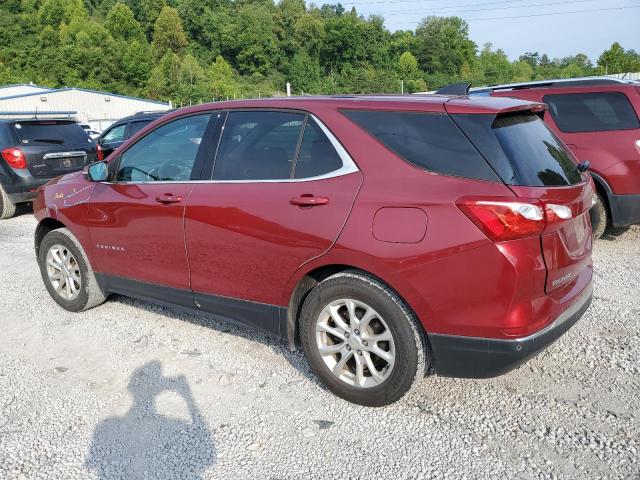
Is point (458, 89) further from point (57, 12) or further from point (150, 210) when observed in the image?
point (57, 12)

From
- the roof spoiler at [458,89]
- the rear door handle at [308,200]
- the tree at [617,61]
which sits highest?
the roof spoiler at [458,89]

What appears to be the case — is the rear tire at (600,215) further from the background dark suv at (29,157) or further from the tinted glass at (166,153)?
the background dark suv at (29,157)

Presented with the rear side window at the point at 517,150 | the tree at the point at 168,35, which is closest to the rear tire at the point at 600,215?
the rear side window at the point at 517,150

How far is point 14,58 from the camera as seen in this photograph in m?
84.4

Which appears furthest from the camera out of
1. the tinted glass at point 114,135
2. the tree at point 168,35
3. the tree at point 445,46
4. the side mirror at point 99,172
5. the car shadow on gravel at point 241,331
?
the tree at point 445,46

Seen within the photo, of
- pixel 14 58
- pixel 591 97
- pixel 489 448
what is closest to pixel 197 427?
pixel 489 448

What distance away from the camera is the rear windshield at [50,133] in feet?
30.4

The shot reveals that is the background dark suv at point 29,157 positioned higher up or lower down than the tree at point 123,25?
lower down

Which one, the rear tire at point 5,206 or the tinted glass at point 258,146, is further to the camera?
the rear tire at point 5,206

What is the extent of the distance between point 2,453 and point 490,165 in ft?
9.48

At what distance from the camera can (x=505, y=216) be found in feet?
8.89

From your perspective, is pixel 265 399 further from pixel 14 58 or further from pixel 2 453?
pixel 14 58

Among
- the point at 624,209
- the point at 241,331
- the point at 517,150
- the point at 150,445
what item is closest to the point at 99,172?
the point at 241,331

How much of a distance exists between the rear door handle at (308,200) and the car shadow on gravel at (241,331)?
0.95 m
